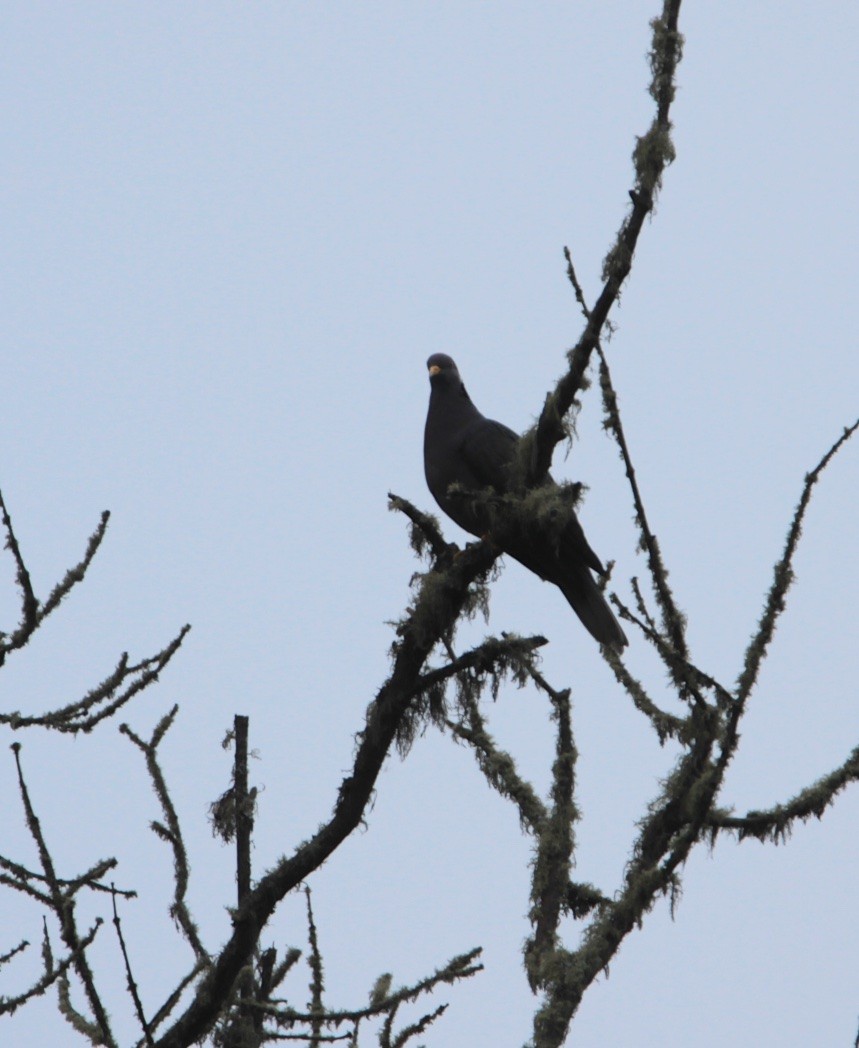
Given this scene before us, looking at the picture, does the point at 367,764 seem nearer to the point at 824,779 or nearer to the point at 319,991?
the point at 319,991

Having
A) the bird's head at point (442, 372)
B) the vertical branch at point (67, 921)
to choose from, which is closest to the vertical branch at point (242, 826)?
the vertical branch at point (67, 921)

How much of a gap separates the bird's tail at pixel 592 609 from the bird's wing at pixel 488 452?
1.68ft

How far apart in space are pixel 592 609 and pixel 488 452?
31.1 inches

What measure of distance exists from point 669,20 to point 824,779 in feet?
6.15

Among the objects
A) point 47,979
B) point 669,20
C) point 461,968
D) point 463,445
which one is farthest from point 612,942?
point 463,445

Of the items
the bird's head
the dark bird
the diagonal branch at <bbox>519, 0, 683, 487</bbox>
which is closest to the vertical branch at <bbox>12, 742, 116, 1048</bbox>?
the diagonal branch at <bbox>519, 0, 683, 487</bbox>

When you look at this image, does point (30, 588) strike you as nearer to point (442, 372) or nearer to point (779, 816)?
point (779, 816)

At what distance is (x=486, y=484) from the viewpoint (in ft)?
19.2

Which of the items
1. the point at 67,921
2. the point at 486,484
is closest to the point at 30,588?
the point at 67,921

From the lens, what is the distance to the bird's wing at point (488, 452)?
5.81 metres

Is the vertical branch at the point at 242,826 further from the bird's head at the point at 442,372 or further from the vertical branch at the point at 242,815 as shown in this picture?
the bird's head at the point at 442,372

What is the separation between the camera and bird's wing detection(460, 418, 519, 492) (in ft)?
19.1

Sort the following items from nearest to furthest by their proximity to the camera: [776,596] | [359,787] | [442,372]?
[776,596]
[359,787]
[442,372]

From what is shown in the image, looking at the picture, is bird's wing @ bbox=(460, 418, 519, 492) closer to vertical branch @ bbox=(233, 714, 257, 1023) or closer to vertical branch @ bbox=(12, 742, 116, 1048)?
vertical branch @ bbox=(233, 714, 257, 1023)
